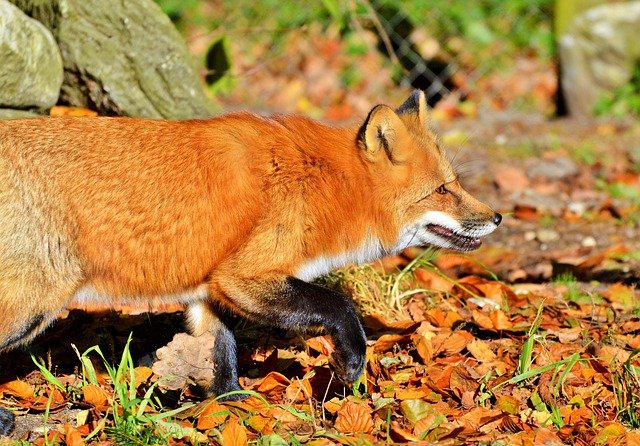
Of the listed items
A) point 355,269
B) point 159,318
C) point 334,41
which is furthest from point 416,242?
point 334,41

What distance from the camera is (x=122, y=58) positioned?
604 centimetres

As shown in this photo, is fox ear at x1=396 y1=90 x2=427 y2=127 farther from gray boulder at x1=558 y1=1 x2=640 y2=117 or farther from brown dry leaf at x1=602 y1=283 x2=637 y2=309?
gray boulder at x1=558 y1=1 x2=640 y2=117

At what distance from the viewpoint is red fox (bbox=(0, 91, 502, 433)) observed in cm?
405

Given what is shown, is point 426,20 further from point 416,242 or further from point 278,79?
point 416,242

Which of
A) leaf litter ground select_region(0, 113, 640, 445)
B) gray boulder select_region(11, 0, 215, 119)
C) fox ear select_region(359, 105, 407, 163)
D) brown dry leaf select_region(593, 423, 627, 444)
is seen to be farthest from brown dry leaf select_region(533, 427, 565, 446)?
gray boulder select_region(11, 0, 215, 119)

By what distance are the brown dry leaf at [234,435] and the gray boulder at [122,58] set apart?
2.82 m

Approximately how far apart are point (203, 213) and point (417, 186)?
1.12 m

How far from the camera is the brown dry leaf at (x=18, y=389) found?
14.5ft

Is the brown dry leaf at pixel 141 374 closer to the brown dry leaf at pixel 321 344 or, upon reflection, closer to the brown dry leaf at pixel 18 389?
the brown dry leaf at pixel 18 389

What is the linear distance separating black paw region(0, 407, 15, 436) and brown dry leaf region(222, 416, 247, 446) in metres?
1.02

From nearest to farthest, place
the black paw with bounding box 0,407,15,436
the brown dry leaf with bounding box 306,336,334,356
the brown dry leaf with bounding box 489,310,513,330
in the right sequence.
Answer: the black paw with bounding box 0,407,15,436 → the brown dry leaf with bounding box 306,336,334,356 → the brown dry leaf with bounding box 489,310,513,330

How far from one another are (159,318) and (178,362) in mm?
1171

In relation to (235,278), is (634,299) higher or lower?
lower

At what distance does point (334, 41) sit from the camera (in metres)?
12.3
